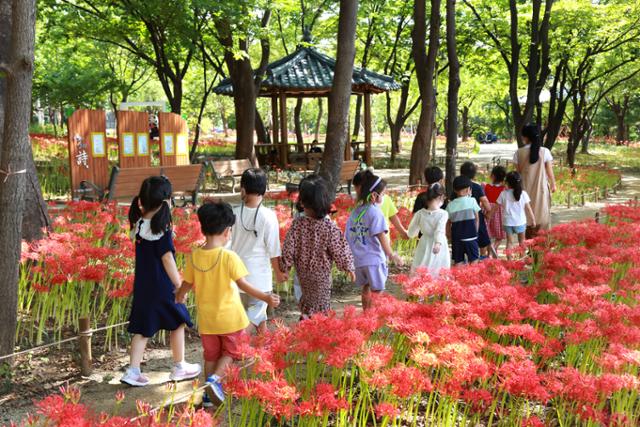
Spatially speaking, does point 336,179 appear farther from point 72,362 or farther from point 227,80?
point 227,80

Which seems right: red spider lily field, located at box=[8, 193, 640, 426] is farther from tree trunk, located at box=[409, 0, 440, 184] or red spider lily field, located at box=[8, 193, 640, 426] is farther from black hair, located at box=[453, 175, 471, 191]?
tree trunk, located at box=[409, 0, 440, 184]

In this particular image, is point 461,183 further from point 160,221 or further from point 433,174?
point 160,221

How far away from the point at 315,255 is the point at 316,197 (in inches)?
17.1

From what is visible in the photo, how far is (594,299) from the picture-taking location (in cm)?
392

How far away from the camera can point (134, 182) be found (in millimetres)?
10367

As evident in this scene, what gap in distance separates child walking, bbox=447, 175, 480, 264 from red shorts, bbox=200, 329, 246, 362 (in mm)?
3184

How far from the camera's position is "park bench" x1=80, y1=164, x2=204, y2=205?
33.1ft

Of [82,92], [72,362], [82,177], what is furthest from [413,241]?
[82,92]

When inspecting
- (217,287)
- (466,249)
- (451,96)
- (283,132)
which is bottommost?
(466,249)

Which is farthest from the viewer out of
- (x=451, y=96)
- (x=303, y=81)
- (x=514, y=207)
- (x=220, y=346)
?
(x=303, y=81)

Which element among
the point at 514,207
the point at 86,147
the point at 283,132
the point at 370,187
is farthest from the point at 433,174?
the point at 283,132

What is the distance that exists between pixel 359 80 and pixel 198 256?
48.9 feet

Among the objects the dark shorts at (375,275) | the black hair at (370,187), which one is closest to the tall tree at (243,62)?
the black hair at (370,187)

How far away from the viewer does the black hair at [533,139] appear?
7.00 meters
